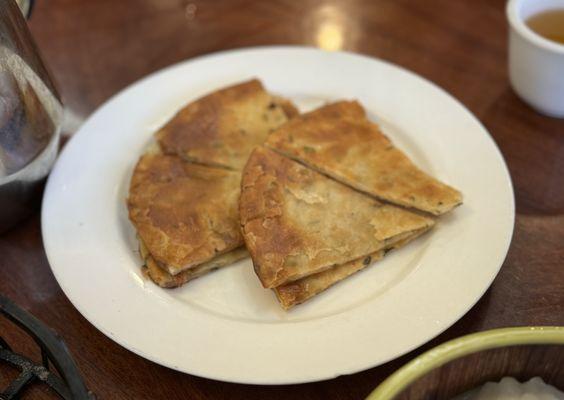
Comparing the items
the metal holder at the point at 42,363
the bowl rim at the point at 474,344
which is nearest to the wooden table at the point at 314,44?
the metal holder at the point at 42,363

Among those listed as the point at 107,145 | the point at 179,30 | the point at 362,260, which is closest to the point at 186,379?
the point at 362,260

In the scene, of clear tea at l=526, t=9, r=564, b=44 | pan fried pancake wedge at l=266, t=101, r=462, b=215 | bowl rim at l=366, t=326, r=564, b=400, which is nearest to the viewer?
bowl rim at l=366, t=326, r=564, b=400

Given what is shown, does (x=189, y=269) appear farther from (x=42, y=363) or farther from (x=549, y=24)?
(x=549, y=24)

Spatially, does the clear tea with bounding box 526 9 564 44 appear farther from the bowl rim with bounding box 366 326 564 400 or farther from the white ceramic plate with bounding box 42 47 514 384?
the bowl rim with bounding box 366 326 564 400

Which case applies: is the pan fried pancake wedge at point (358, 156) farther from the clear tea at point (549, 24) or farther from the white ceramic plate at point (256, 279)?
the clear tea at point (549, 24)

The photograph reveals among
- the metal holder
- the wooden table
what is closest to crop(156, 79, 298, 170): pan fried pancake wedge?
the wooden table

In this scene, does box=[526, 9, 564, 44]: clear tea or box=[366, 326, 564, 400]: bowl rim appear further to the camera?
box=[526, 9, 564, 44]: clear tea

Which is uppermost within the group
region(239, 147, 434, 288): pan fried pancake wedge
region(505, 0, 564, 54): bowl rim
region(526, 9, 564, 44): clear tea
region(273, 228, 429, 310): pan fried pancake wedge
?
region(505, 0, 564, 54): bowl rim
